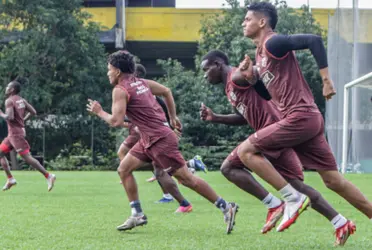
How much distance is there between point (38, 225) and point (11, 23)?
2803cm

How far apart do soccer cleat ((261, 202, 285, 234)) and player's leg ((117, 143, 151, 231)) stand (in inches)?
66.8

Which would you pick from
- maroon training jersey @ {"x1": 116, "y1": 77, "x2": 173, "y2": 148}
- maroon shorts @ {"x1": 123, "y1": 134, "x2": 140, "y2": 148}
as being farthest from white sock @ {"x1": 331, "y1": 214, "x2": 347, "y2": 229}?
maroon shorts @ {"x1": 123, "y1": 134, "x2": 140, "y2": 148}

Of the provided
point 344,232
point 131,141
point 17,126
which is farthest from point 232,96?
point 17,126

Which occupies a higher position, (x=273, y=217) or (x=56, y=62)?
(x=56, y=62)

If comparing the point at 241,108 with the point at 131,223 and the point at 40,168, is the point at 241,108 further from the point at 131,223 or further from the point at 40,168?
the point at 40,168

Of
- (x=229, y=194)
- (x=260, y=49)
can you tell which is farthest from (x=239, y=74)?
(x=229, y=194)

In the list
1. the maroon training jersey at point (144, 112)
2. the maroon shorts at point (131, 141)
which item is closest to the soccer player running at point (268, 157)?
the maroon training jersey at point (144, 112)

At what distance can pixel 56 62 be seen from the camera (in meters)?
35.4

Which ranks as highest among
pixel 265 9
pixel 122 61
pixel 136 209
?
pixel 265 9

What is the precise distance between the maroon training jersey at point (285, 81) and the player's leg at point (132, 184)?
2323 mm

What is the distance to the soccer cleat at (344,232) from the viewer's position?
23.8 ft

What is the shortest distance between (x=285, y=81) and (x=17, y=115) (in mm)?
10191

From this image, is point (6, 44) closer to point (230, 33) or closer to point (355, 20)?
point (230, 33)

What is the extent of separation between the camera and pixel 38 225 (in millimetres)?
9336
